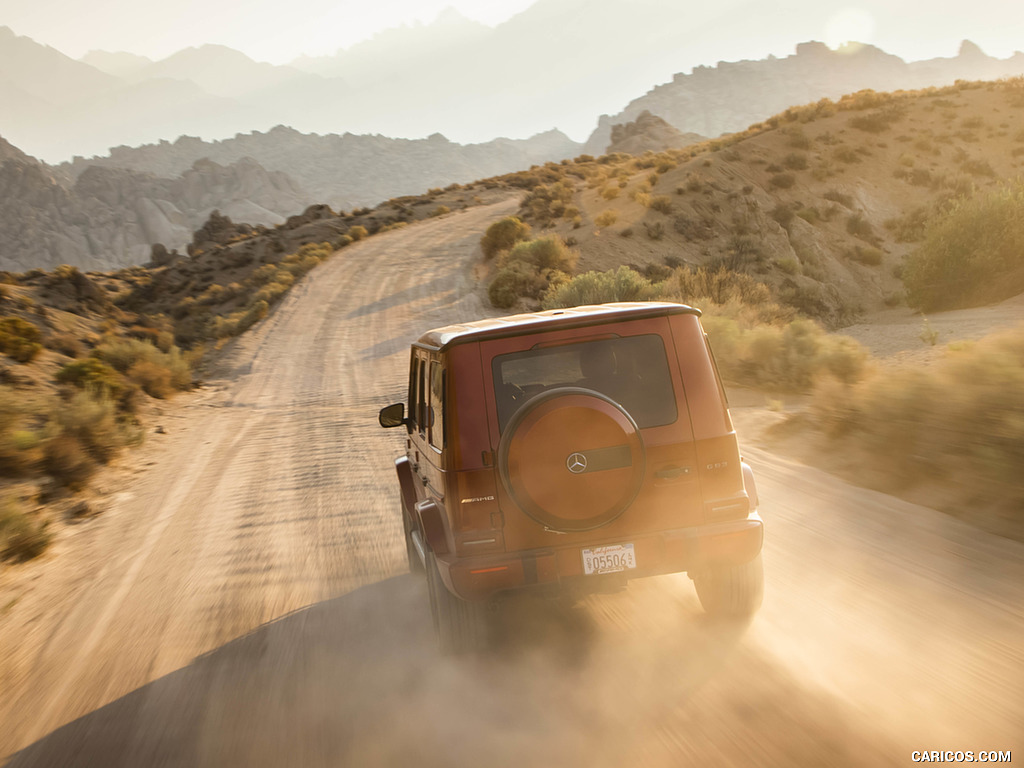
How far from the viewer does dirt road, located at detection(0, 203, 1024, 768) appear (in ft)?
10.0

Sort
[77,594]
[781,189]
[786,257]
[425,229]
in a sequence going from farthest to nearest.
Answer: [425,229] → [781,189] → [786,257] → [77,594]

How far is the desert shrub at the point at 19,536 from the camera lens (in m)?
7.09

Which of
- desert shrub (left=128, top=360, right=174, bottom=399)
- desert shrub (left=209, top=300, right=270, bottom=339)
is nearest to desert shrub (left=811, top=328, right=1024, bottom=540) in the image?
desert shrub (left=128, top=360, right=174, bottom=399)

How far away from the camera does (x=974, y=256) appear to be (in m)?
20.3

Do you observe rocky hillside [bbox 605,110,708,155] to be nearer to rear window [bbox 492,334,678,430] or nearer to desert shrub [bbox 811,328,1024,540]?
desert shrub [bbox 811,328,1024,540]

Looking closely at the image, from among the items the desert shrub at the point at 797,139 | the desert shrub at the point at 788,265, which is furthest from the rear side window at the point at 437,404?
the desert shrub at the point at 797,139

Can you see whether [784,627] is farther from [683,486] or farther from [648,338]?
[648,338]

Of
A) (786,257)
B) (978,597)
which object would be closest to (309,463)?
(978,597)

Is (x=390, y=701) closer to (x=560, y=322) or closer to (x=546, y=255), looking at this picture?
(x=560, y=322)

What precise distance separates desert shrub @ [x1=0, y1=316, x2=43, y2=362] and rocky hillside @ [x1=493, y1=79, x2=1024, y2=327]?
48.6 feet

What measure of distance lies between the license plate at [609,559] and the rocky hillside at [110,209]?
516 ft

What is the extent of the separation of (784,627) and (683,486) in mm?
1154

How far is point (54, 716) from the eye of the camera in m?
3.99

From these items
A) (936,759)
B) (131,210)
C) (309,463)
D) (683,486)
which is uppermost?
(131,210)
